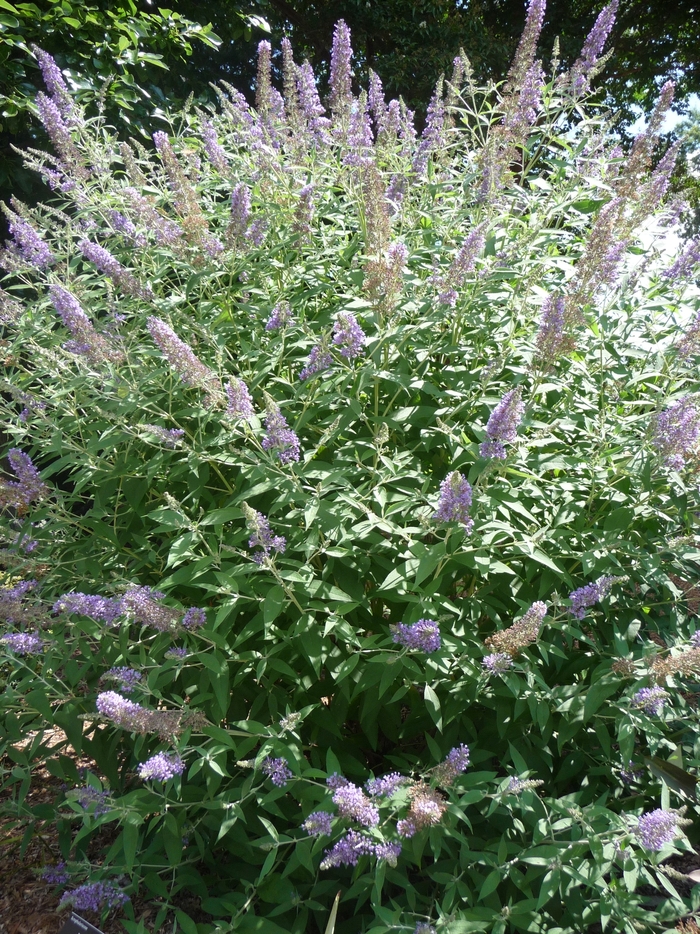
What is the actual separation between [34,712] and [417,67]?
40.4ft

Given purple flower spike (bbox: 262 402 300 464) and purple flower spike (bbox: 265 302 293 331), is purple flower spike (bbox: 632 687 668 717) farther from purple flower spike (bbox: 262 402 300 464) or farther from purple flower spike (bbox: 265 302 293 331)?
purple flower spike (bbox: 265 302 293 331)

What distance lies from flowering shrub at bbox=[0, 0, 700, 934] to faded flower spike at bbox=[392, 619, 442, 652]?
0.01 m

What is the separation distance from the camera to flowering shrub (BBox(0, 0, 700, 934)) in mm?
2572

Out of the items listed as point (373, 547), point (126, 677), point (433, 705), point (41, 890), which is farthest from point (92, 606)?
point (41, 890)

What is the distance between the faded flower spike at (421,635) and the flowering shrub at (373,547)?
0.01 m

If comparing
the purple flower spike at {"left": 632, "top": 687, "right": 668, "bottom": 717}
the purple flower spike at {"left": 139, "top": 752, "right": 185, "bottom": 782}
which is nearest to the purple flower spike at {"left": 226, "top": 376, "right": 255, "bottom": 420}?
the purple flower spike at {"left": 139, "top": 752, "right": 185, "bottom": 782}

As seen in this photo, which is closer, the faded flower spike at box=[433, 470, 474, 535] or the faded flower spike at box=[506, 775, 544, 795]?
the faded flower spike at box=[506, 775, 544, 795]

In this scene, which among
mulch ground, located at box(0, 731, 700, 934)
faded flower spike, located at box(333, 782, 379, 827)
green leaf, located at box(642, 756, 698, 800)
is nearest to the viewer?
faded flower spike, located at box(333, 782, 379, 827)

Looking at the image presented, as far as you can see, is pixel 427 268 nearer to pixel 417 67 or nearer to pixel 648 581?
pixel 648 581

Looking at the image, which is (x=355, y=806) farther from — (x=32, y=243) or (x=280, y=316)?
(x=32, y=243)

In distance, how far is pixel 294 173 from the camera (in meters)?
3.66

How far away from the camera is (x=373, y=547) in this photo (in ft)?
9.37

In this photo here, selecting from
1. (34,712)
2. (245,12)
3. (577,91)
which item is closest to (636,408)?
(577,91)

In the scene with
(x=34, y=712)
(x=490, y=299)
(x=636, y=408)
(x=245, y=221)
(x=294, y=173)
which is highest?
(x=294, y=173)
